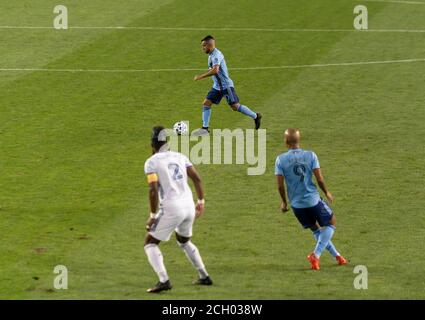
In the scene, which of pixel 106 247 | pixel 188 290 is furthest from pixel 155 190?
pixel 106 247

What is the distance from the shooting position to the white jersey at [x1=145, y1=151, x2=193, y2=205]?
15562mm

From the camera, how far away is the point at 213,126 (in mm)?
25641

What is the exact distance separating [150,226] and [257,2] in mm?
23519

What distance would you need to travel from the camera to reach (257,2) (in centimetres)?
3816

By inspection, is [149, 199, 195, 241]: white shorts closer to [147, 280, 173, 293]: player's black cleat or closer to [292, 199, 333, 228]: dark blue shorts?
[147, 280, 173, 293]: player's black cleat

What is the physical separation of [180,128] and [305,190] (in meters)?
8.51

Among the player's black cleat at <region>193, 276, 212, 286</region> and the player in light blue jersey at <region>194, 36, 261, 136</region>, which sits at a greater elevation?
the player in light blue jersey at <region>194, 36, 261, 136</region>

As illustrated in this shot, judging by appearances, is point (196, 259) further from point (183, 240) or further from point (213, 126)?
point (213, 126)

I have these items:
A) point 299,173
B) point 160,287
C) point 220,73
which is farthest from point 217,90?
point 160,287

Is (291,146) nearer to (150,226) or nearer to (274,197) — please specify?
(150,226)

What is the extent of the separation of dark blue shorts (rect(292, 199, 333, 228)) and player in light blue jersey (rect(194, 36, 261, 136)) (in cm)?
816

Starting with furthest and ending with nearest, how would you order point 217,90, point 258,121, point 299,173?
point 217,90
point 258,121
point 299,173

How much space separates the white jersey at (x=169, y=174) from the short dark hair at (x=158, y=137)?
11 centimetres

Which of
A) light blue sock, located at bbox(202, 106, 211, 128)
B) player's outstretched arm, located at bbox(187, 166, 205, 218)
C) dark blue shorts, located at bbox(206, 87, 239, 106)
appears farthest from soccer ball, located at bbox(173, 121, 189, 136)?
player's outstretched arm, located at bbox(187, 166, 205, 218)
